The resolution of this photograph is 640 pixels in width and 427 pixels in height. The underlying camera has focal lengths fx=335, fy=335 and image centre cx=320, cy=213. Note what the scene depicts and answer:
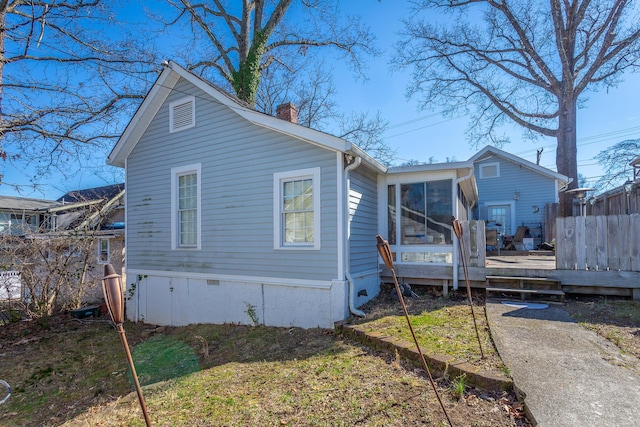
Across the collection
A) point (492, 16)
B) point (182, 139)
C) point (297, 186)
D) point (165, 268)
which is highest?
point (492, 16)

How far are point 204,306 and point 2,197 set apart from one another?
Result: 21.1m

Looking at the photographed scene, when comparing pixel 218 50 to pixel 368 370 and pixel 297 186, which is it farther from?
pixel 368 370

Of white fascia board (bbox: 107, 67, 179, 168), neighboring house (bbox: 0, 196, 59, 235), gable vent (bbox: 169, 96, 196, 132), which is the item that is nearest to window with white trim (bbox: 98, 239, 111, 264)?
white fascia board (bbox: 107, 67, 179, 168)

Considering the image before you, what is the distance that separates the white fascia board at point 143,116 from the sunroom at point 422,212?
5934mm

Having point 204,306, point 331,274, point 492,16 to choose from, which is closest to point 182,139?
point 204,306

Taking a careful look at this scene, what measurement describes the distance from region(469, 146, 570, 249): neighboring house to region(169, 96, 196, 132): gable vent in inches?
503

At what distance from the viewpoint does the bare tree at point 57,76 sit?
789 cm

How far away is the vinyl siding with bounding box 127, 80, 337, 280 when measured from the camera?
646 cm

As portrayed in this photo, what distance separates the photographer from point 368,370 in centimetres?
389

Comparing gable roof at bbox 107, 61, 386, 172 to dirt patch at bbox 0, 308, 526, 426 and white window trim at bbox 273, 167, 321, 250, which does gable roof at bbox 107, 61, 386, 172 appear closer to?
white window trim at bbox 273, 167, 321, 250

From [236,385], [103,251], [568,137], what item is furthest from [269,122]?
[568,137]

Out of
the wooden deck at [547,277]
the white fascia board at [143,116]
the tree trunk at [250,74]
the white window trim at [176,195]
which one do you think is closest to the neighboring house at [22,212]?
the white fascia board at [143,116]

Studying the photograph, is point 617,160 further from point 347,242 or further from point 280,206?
point 280,206

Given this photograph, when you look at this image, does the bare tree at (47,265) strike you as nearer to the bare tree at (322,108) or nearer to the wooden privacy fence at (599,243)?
the bare tree at (322,108)
